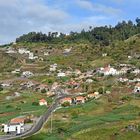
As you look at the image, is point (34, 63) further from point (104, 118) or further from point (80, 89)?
point (104, 118)

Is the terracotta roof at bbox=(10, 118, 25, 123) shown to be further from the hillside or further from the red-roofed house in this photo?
the hillside

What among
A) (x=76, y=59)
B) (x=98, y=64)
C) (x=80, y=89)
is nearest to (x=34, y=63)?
(x=76, y=59)

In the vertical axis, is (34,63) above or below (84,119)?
above

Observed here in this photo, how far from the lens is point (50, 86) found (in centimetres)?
13325

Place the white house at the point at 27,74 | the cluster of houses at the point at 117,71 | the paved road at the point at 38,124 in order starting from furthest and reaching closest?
the white house at the point at 27,74 → the cluster of houses at the point at 117,71 → the paved road at the point at 38,124

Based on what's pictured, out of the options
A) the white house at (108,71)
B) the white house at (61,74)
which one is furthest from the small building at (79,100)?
the white house at (61,74)

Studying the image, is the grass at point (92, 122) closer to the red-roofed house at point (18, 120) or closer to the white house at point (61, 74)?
the red-roofed house at point (18, 120)

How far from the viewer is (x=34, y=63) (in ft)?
589

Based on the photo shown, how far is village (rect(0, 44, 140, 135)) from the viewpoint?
9473cm

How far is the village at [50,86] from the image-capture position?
94731 mm

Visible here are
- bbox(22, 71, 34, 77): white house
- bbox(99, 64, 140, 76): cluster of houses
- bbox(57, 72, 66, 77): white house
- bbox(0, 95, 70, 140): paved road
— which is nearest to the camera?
bbox(0, 95, 70, 140): paved road

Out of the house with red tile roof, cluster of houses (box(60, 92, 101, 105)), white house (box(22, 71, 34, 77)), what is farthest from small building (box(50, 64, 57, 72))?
the house with red tile roof

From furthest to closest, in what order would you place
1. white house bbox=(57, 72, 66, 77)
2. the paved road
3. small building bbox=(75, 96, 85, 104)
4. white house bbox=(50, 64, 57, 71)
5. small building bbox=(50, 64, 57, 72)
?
1. white house bbox=(50, 64, 57, 71)
2. small building bbox=(50, 64, 57, 72)
3. white house bbox=(57, 72, 66, 77)
4. small building bbox=(75, 96, 85, 104)
5. the paved road

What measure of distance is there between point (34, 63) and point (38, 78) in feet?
102
